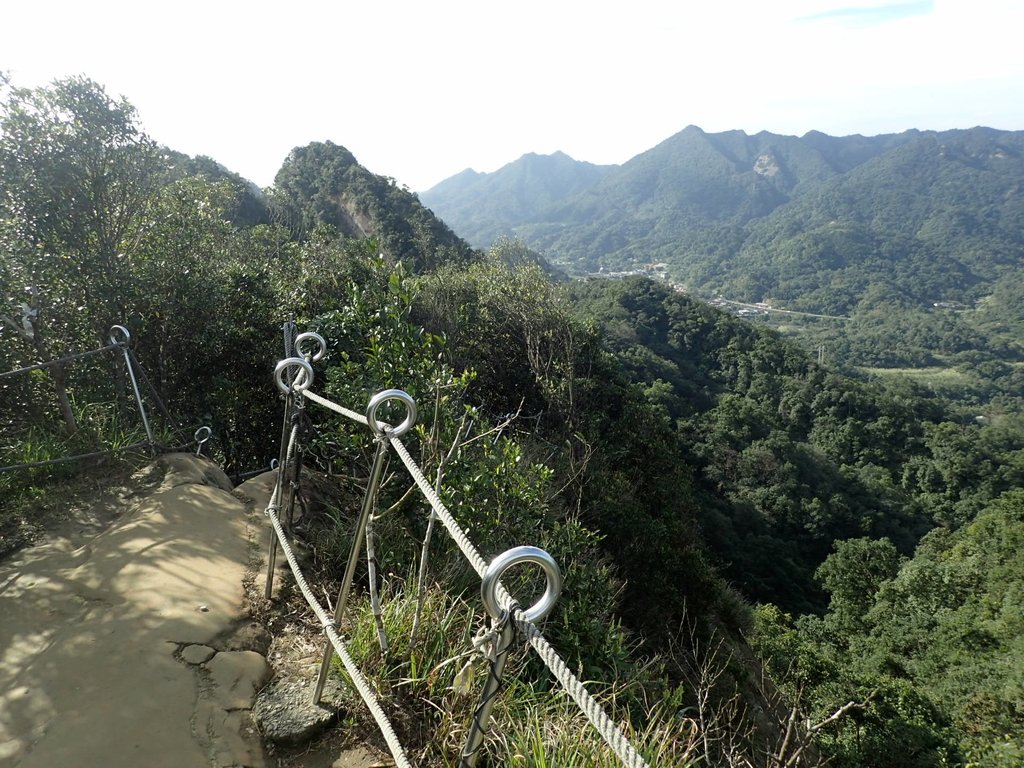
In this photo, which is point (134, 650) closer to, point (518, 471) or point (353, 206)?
point (518, 471)

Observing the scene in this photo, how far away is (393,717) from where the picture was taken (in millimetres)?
2268

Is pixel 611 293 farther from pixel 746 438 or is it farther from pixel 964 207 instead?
pixel 964 207

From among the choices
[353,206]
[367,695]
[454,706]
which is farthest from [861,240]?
[367,695]

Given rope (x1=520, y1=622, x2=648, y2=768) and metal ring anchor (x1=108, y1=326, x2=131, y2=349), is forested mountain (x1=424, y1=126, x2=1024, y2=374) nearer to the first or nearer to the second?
metal ring anchor (x1=108, y1=326, x2=131, y2=349)

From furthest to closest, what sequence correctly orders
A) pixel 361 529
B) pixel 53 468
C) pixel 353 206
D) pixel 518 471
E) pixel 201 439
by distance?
pixel 353 206 < pixel 201 439 < pixel 518 471 < pixel 53 468 < pixel 361 529

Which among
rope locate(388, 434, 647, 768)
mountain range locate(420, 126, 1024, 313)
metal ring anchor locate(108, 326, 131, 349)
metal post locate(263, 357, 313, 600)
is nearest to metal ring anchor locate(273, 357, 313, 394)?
metal post locate(263, 357, 313, 600)

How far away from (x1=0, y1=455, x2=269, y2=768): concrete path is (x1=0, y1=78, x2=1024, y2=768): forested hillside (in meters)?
0.57

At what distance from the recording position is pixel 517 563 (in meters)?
1.05

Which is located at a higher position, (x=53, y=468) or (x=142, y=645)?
(x=53, y=468)

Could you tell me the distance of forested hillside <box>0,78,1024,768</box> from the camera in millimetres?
3906

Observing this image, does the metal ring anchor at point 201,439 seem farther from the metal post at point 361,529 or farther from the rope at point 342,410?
the metal post at point 361,529

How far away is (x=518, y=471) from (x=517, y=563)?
361 centimetres

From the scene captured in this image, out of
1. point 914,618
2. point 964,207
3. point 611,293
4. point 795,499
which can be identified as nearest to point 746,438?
point 795,499

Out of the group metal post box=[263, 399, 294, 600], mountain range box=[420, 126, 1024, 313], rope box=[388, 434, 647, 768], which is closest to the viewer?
rope box=[388, 434, 647, 768]
